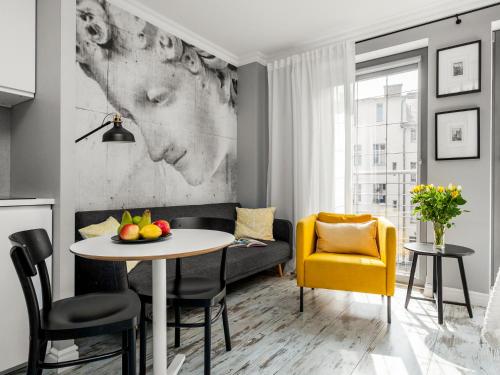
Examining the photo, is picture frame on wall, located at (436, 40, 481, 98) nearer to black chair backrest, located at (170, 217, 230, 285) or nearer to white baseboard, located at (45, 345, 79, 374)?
black chair backrest, located at (170, 217, 230, 285)

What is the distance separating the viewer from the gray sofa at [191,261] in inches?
77.2

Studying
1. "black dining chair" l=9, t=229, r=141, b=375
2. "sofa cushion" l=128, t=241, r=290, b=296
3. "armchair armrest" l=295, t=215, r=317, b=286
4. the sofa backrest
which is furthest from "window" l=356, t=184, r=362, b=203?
"black dining chair" l=9, t=229, r=141, b=375

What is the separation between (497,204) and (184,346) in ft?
9.50

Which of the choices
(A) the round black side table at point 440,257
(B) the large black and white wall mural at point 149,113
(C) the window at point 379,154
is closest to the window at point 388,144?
(C) the window at point 379,154

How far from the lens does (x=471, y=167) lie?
279 centimetres

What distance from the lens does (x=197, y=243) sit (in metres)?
1.46

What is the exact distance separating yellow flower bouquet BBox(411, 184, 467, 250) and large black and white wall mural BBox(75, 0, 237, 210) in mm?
2242

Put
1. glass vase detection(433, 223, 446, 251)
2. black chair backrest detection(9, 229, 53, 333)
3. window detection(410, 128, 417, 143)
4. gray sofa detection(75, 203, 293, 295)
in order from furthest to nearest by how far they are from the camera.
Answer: window detection(410, 128, 417, 143) → glass vase detection(433, 223, 446, 251) → gray sofa detection(75, 203, 293, 295) → black chair backrest detection(9, 229, 53, 333)

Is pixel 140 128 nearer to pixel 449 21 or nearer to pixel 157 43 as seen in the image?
pixel 157 43

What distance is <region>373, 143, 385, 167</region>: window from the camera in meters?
3.52

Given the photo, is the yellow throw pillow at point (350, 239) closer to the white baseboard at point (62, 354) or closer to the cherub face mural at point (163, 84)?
the cherub face mural at point (163, 84)

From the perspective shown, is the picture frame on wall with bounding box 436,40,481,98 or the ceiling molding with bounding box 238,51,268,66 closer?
the picture frame on wall with bounding box 436,40,481,98

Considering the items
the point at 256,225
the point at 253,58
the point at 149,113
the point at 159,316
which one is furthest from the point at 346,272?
the point at 253,58

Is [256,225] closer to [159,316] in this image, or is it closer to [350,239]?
[350,239]
